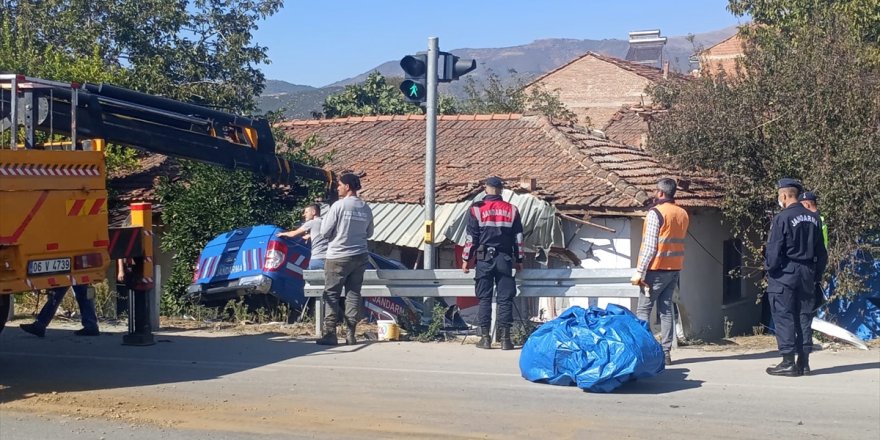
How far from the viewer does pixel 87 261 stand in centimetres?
916

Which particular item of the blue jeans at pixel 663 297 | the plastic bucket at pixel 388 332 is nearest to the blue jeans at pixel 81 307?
the plastic bucket at pixel 388 332

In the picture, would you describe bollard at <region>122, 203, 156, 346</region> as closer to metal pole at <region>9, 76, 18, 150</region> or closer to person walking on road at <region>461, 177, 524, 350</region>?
metal pole at <region>9, 76, 18, 150</region>

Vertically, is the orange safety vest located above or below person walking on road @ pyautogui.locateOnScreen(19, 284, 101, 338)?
above

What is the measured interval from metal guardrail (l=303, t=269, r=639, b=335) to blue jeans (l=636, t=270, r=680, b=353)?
76cm

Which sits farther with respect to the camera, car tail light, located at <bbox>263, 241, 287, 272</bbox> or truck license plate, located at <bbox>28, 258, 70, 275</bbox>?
car tail light, located at <bbox>263, 241, 287, 272</bbox>

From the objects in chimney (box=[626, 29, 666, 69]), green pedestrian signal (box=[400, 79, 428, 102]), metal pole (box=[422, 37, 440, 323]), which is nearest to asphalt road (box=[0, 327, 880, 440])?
metal pole (box=[422, 37, 440, 323])

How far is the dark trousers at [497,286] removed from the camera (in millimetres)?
10703

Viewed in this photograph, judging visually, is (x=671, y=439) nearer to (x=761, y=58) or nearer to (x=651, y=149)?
(x=761, y=58)

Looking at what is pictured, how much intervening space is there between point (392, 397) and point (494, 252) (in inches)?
106

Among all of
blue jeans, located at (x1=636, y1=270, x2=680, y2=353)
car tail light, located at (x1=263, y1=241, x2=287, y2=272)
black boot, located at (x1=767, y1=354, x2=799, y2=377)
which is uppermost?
car tail light, located at (x1=263, y1=241, x2=287, y2=272)

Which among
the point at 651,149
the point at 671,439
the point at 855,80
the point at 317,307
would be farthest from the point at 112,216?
the point at 671,439

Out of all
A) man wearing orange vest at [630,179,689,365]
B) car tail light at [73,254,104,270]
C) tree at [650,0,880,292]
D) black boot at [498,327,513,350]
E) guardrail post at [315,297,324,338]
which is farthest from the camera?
tree at [650,0,880,292]

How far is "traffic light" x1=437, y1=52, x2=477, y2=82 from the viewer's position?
39.2 ft

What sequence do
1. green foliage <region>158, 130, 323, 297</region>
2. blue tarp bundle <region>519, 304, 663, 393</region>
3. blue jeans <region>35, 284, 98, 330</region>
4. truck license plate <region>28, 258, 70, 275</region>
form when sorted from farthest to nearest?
green foliage <region>158, 130, 323, 297</region>
blue jeans <region>35, 284, 98, 330</region>
truck license plate <region>28, 258, 70, 275</region>
blue tarp bundle <region>519, 304, 663, 393</region>
